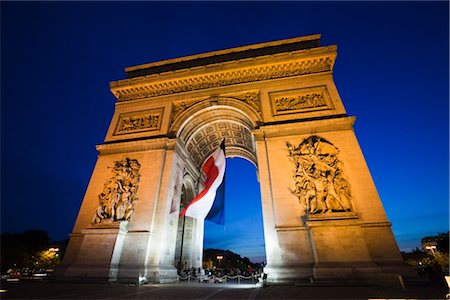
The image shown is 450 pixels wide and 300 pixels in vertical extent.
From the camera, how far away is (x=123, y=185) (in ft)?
35.5

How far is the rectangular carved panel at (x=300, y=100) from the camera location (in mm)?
11383

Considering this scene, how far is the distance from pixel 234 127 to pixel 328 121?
6.41 metres

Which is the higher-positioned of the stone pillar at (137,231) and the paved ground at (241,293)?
the stone pillar at (137,231)

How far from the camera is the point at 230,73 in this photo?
13.7m

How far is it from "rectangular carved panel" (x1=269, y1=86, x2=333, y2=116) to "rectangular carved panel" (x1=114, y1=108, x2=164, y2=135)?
6840mm

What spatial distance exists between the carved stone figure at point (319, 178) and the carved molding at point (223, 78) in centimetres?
495

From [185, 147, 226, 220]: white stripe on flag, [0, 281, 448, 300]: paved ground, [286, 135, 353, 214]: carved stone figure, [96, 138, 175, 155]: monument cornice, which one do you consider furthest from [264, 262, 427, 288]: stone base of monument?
[96, 138, 175, 155]: monument cornice

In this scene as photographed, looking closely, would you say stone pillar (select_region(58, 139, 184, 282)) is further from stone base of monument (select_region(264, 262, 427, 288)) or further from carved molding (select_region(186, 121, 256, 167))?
stone base of monument (select_region(264, 262, 427, 288))

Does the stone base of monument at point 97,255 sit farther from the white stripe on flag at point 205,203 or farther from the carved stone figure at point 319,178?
the carved stone figure at point 319,178

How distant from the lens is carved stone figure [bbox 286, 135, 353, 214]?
8.32 m

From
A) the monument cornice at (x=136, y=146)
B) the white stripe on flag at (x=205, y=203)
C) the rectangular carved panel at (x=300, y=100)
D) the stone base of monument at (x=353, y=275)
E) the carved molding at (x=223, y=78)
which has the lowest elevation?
the stone base of monument at (x=353, y=275)

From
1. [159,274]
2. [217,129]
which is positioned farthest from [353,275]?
[217,129]

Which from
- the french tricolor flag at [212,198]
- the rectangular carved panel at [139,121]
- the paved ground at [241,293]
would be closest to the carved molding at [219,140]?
the rectangular carved panel at [139,121]

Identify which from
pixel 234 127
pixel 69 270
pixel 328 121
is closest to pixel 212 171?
pixel 234 127
